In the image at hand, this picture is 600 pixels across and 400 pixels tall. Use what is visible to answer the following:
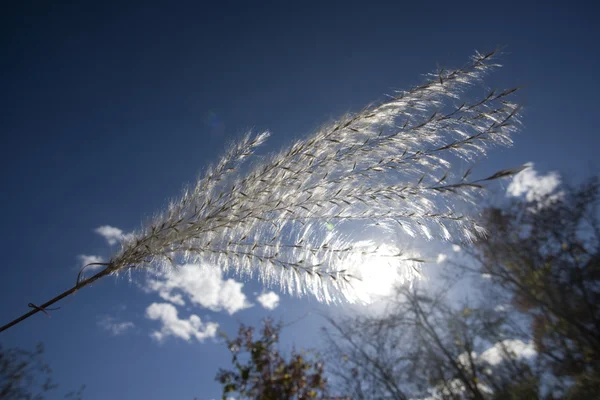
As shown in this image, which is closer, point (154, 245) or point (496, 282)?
point (154, 245)

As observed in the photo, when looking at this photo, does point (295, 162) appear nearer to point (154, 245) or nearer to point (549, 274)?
Answer: point (154, 245)

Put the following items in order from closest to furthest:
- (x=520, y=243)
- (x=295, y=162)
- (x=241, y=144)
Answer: (x=295, y=162)
(x=241, y=144)
(x=520, y=243)

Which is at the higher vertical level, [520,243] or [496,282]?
[520,243]

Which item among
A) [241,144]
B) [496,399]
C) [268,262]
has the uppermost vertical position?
[241,144]

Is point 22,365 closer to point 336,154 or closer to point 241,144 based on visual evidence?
point 241,144

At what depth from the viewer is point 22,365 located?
582cm

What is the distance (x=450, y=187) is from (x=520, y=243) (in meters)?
11.6

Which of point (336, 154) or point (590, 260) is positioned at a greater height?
point (590, 260)

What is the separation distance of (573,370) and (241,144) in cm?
1160

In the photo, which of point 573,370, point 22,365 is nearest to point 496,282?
point 573,370

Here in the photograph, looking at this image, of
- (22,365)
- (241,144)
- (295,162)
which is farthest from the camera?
(22,365)

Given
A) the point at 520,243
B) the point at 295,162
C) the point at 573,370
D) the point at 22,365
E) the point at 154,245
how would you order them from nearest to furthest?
the point at 154,245, the point at 295,162, the point at 22,365, the point at 573,370, the point at 520,243

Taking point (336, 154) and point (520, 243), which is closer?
point (336, 154)

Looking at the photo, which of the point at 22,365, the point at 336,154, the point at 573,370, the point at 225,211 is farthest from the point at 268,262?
the point at 573,370
